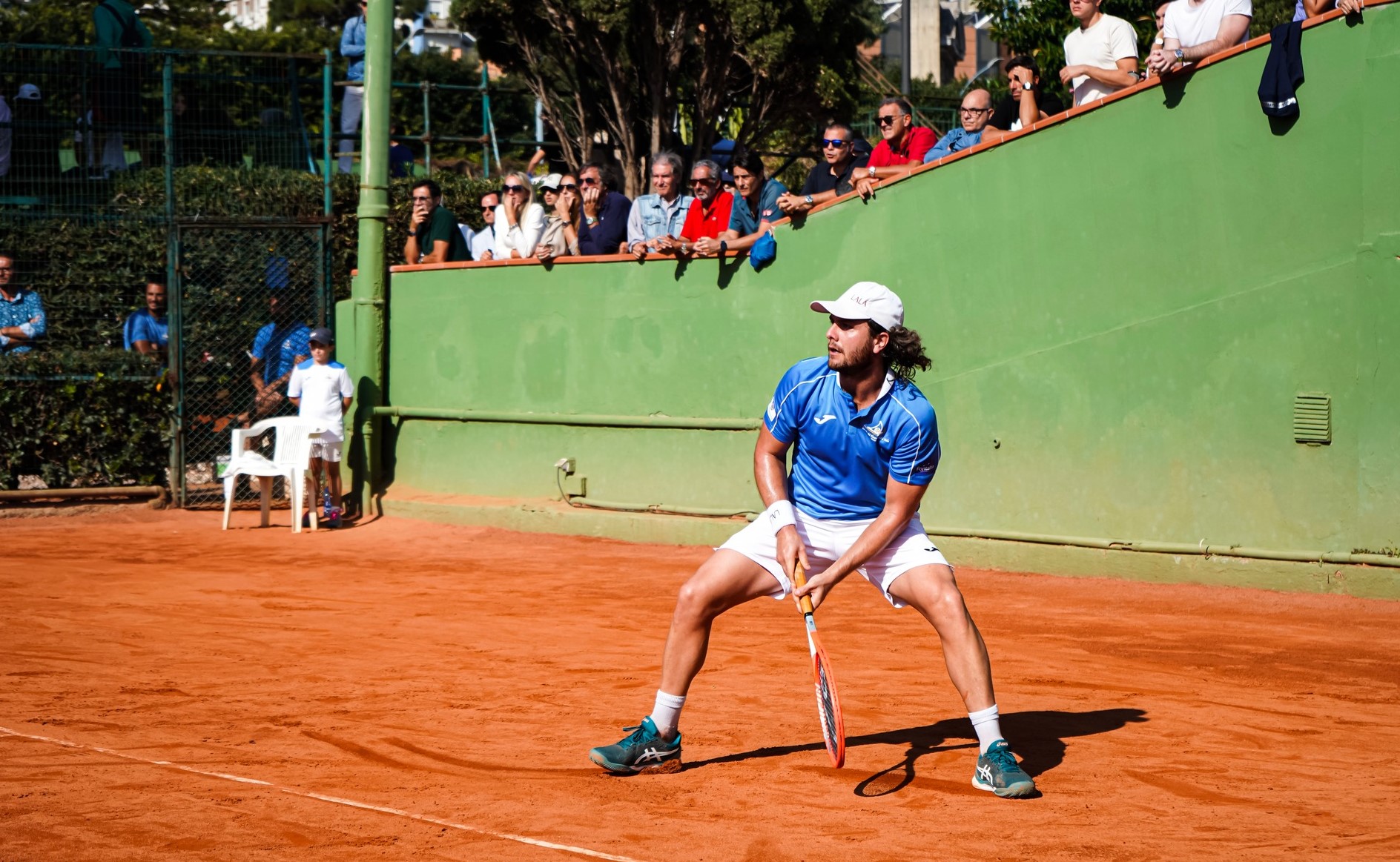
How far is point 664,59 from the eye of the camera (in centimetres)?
2278

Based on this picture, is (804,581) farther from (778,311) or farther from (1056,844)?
(778,311)

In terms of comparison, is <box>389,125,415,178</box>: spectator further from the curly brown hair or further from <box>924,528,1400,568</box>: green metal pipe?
the curly brown hair

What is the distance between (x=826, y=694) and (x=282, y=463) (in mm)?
9571

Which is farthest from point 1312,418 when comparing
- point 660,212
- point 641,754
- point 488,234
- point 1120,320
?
point 488,234

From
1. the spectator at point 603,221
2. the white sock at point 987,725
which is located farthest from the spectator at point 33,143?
the white sock at point 987,725

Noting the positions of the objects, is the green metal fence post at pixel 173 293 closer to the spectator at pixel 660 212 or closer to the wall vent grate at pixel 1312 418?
the spectator at pixel 660 212

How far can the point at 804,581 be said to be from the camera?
5.71 meters

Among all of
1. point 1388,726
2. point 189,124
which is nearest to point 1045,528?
point 1388,726

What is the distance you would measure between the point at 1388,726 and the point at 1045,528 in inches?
186

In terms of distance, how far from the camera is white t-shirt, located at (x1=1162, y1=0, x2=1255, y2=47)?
10.5 metres

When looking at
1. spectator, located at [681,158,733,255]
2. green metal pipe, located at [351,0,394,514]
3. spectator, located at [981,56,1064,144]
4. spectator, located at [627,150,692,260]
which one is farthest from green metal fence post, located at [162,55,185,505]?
spectator, located at [981,56,1064,144]

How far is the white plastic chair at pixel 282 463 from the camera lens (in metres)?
13.9

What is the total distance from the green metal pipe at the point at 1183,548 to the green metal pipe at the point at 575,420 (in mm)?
2095

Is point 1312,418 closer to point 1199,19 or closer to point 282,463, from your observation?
point 1199,19
